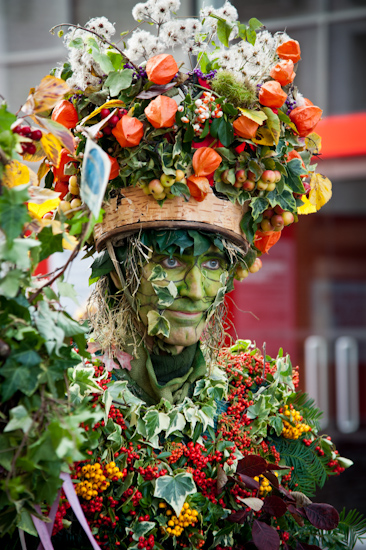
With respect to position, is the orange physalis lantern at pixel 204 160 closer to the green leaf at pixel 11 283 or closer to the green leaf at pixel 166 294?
the green leaf at pixel 166 294

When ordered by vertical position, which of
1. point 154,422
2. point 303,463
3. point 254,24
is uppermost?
point 254,24

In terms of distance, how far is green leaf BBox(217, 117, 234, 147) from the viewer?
154 cm

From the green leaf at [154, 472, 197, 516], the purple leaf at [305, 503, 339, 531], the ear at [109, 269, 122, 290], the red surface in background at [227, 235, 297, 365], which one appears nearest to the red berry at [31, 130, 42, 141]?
the ear at [109, 269, 122, 290]

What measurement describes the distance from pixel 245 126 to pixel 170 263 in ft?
1.21

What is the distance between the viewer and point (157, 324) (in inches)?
62.3

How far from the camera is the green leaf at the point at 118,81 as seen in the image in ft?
4.98

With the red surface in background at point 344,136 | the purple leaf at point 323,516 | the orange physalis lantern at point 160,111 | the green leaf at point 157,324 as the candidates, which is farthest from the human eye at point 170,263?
the red surface in background at point 344,136

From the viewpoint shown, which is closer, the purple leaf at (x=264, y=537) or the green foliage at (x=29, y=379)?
the green foliage at (x=29, y=379)

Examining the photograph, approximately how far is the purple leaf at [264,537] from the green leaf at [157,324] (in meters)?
0.47

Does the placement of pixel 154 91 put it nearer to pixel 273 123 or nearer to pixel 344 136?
pixel 273 123

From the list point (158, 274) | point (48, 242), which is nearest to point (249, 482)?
point (158, 274)

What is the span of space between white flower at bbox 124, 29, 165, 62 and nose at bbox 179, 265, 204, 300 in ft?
1.71

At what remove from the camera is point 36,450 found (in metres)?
1.01

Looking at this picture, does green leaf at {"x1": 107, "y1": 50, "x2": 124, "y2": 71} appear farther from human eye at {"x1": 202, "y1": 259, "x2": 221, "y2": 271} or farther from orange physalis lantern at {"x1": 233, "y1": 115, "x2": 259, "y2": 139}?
human eye at {"x1": 202, "y1": 259, "x2": 221, "y2": 271}
